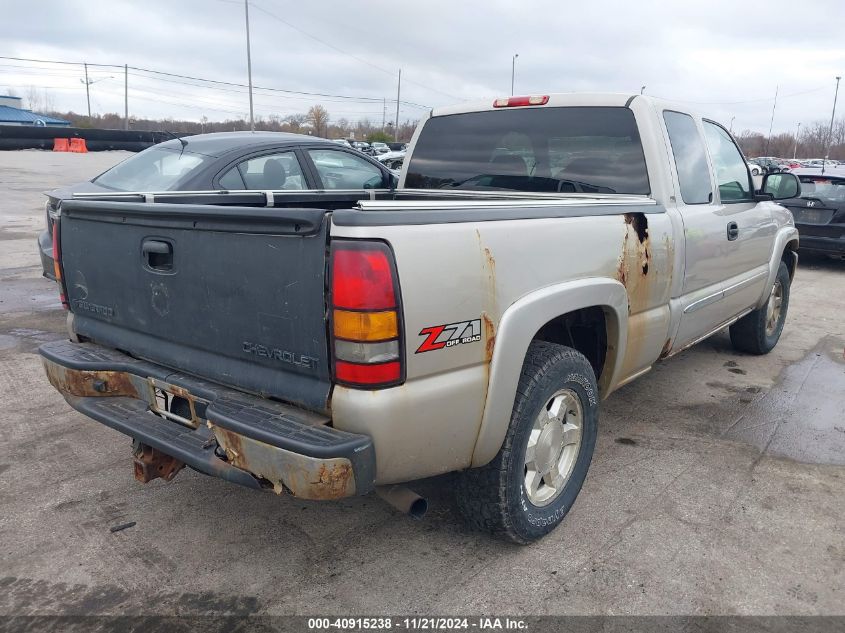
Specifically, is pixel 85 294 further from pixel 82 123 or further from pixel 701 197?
pixel 82 123

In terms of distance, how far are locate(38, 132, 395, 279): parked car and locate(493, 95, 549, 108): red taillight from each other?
237 cm

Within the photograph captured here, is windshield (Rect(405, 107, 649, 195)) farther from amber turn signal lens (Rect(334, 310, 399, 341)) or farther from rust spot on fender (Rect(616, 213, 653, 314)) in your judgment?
amber turn signal lens (Rect(334, 310, 399, 341))

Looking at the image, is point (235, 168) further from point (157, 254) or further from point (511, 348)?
point (511, 348)

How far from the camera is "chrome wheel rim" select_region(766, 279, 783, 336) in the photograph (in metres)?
5.90

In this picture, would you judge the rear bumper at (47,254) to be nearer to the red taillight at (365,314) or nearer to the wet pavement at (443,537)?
the wet pavement at (443,537)

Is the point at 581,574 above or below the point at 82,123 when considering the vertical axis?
below

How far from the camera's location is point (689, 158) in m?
4.18

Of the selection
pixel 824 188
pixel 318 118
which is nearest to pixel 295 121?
pixel 318 118

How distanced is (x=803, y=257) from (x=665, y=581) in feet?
35.6

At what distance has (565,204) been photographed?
3.02 m

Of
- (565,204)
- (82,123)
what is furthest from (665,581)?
(82,123)

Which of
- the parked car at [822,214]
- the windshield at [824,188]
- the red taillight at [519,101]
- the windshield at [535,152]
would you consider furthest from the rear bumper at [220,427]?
the windshield at [824,188]

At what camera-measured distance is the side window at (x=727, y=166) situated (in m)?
4.52

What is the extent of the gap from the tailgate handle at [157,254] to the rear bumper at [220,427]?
0.42 meters
